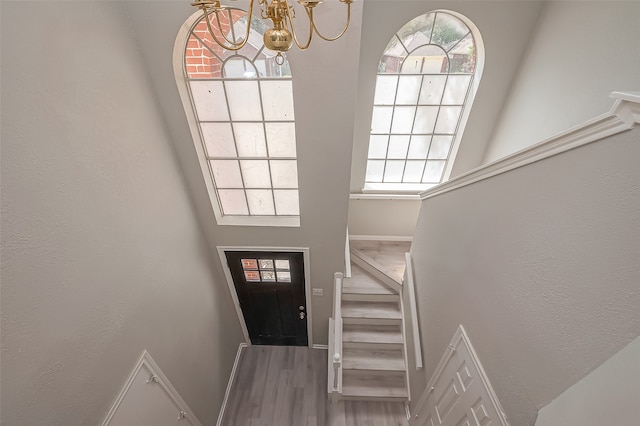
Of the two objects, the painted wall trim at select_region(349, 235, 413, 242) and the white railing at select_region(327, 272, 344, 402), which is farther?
the painted wall trim at select_region(349, 235, 413, 242)

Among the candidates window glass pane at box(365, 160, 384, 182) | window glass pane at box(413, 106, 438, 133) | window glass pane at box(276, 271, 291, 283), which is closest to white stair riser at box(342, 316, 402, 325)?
window glass pane at box(276, 271, 291, 283)

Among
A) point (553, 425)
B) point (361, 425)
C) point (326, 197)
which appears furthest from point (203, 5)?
point (361, 425)

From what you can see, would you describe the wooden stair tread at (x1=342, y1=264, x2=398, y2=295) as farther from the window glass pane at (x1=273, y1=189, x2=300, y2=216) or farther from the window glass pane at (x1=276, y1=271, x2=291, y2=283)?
the window glass pane at (x1=273, y1=189, x2=300, y2=216)

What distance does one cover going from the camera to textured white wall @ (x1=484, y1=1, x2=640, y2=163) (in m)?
1.79

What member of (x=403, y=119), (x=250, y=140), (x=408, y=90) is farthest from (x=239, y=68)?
(x=403, y=119)

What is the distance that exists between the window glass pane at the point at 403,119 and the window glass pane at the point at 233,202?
6.49 ft

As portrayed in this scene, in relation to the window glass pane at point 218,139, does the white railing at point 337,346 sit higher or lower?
lower

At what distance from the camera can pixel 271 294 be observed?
363 centimetres

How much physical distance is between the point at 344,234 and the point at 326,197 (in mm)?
508

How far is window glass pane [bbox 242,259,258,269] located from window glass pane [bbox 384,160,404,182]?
2041mm

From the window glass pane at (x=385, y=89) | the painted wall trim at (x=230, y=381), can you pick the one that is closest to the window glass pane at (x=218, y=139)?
the window glass pane at (x=385, y=89)

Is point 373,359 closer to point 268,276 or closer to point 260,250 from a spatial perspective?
point 268,276

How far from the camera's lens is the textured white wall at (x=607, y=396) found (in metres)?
0.77

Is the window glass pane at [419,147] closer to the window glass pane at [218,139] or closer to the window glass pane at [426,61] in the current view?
the window glass pane at [426,61]
